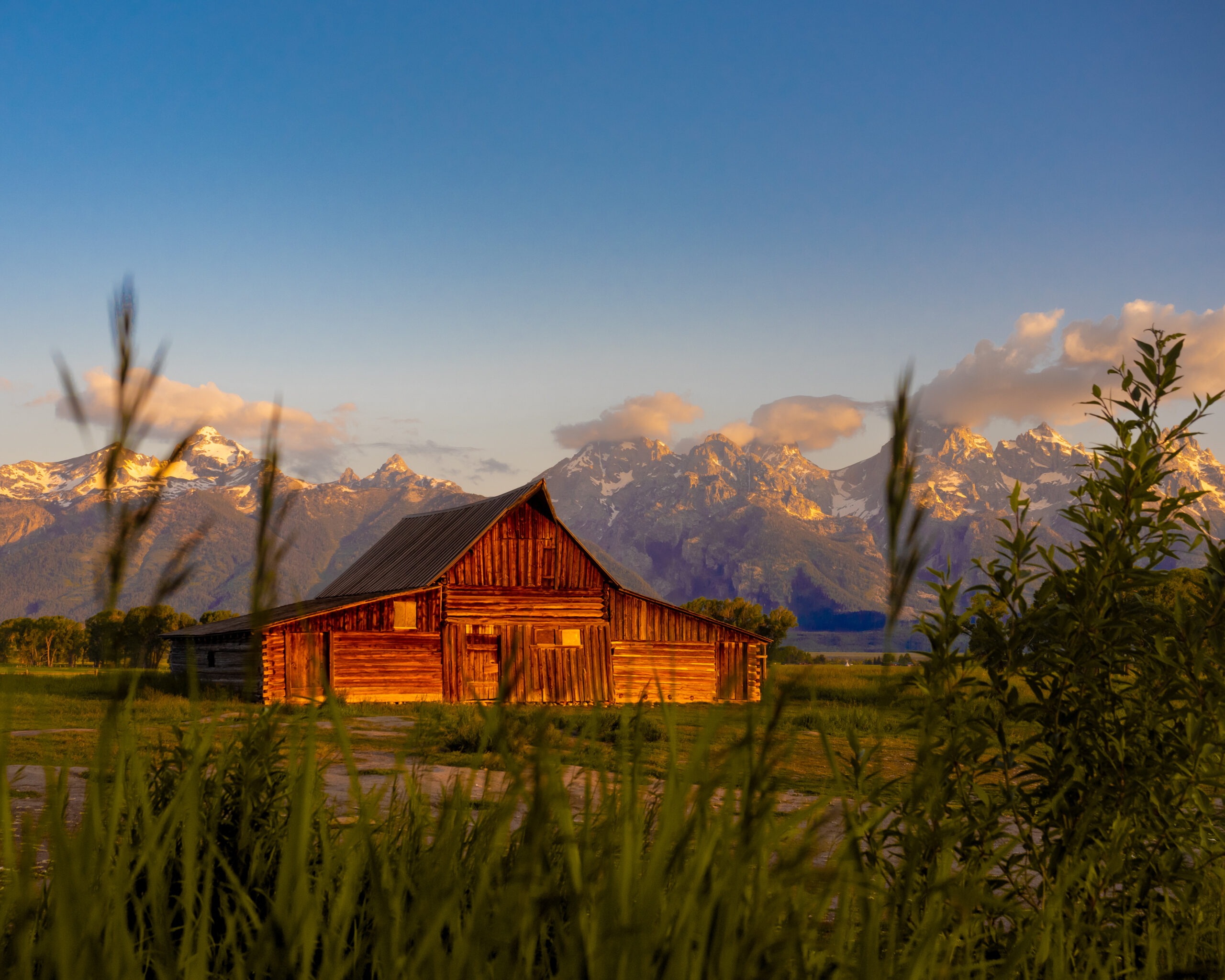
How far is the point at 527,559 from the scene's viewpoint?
1246 inches

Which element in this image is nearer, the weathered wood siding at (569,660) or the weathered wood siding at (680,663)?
the weathered wood siding at (569,660)

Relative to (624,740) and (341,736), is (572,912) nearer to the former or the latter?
(341,736)

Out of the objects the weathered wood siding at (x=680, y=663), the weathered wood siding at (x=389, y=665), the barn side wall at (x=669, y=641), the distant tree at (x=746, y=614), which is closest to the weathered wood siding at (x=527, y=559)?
the barn side wall at (x=669, y=641)

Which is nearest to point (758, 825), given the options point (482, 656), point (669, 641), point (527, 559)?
point (482, 656)

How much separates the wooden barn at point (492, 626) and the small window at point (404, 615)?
3 cm

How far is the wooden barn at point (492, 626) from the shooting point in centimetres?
2848

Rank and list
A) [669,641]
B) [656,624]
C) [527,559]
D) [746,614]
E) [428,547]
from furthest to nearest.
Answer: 1. [746,614]
2. [428,547]
3. [656,624]
4. [669,641]
5. [527,559]

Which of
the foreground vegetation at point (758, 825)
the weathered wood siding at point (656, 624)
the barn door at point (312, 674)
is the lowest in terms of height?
the weathered wood siding at point (656, 624)

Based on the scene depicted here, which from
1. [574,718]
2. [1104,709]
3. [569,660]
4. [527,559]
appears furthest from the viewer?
[527,559]

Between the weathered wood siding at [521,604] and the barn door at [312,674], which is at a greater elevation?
the barn door at [312,674]

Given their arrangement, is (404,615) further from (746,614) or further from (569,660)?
(746,614)

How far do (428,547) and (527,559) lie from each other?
15.4 ft

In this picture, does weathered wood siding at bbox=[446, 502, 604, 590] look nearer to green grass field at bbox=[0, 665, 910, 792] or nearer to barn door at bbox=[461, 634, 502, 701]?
barn door at bbox=[461, 634, 502, 701]

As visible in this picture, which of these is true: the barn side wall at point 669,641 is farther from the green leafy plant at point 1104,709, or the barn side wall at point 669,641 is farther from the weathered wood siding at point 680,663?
the green leafy plant at point 1104,709
